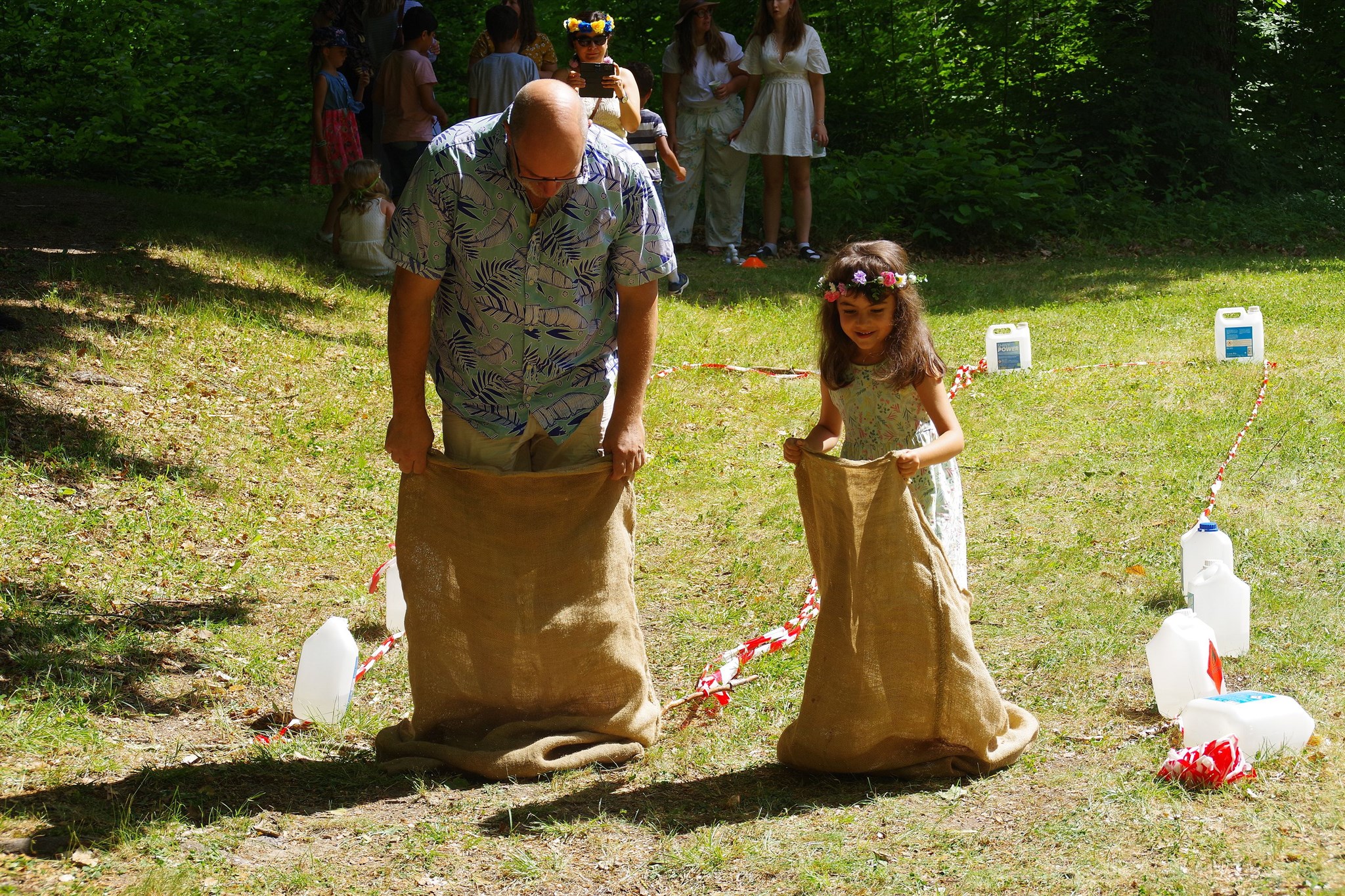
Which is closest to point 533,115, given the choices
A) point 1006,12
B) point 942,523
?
point 942,523

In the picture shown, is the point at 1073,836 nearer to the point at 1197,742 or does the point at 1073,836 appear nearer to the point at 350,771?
the point at 1197,742

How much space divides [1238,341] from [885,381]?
18.4 feet

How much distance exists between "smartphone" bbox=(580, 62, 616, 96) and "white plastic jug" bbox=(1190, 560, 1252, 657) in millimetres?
4747

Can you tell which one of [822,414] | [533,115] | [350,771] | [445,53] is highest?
[445,53]

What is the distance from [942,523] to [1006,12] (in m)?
13.2

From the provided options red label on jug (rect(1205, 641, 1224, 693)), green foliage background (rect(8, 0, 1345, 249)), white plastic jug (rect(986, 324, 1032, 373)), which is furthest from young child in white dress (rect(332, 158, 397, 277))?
red label on jug (rect(1205, 641, 1224, 693))

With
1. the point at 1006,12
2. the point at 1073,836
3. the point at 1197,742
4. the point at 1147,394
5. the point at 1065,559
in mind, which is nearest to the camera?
the point at 1073,836

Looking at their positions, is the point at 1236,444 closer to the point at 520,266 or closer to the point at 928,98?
the point at 520,266

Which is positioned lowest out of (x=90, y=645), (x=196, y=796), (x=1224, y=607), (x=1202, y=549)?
(x=196, y=796)

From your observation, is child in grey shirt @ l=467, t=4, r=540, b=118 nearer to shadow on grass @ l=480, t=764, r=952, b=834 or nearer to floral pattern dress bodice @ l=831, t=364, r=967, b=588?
floral pattern dress bodice @ l=831, t=364, r=967, b=588

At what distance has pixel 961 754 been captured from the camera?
12.4 feet

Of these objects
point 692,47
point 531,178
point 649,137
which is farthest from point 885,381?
point 692,47

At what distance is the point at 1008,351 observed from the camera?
28.1 feet

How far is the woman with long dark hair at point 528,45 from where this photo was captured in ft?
33.1
